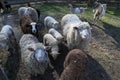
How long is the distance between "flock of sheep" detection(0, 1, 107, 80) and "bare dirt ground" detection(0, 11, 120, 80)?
0.30 m

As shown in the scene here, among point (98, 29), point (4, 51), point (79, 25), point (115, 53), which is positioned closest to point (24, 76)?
point (4, 51)

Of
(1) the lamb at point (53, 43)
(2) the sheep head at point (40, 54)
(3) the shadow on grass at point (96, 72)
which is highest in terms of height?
(2) the sheep head at point (40, 54)

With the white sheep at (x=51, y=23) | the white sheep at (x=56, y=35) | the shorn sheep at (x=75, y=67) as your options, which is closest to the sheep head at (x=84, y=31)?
the white sheep at (x=56, y=35)

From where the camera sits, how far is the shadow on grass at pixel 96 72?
9.55 metres

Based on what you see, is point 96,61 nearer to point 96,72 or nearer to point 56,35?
point 96,72

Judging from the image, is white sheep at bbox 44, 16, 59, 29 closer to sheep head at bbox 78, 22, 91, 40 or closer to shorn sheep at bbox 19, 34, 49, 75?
sheep head at bbox 78, 22, 91, 40

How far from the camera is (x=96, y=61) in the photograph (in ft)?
34.1

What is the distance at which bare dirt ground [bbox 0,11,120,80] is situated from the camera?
9416 mm

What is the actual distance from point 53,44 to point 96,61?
182 centimetres

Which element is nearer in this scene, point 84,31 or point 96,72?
point 96,72

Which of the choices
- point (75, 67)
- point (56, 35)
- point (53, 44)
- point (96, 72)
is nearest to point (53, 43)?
point (53, 44)

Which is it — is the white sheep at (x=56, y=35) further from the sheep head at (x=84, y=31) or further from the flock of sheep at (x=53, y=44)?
the sheep head at (x=84, y=31)

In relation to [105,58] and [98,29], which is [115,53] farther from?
[98,29]

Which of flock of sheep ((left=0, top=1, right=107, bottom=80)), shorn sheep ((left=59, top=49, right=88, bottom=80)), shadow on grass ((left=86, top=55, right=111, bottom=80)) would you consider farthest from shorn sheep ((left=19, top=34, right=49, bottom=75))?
shadow on grass ((left=86, top=55, right=111, bottom=80))
